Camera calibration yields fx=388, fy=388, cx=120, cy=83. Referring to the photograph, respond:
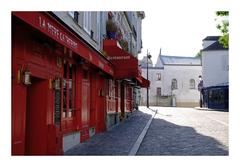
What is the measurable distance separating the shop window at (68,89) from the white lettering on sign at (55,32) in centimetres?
249

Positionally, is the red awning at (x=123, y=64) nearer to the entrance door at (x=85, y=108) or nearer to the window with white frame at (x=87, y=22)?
the window with white frame at (x=87, y=22)

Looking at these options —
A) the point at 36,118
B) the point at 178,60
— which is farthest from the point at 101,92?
the point at 178,60

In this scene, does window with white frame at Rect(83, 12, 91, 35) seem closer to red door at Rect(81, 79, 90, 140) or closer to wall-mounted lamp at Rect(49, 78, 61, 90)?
red door at Rect(81, 79, 90, 140)

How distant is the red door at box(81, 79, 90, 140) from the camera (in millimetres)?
12600

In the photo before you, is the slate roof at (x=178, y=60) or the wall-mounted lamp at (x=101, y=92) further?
the slate roof at (x=178, y=60)

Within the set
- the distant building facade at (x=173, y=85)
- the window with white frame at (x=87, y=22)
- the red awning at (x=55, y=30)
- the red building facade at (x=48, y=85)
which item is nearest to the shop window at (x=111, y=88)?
the window with white frame at (x=87, y=22)

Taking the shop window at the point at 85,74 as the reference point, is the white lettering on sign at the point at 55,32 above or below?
above

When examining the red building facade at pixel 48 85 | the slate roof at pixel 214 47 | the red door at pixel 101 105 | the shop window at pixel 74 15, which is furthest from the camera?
the slate roof at pixel 214 47

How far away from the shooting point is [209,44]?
169ft

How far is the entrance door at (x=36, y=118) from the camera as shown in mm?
8398

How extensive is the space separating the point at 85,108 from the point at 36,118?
4430 millimetres

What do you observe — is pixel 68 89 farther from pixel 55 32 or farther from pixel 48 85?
pixel 55 32
